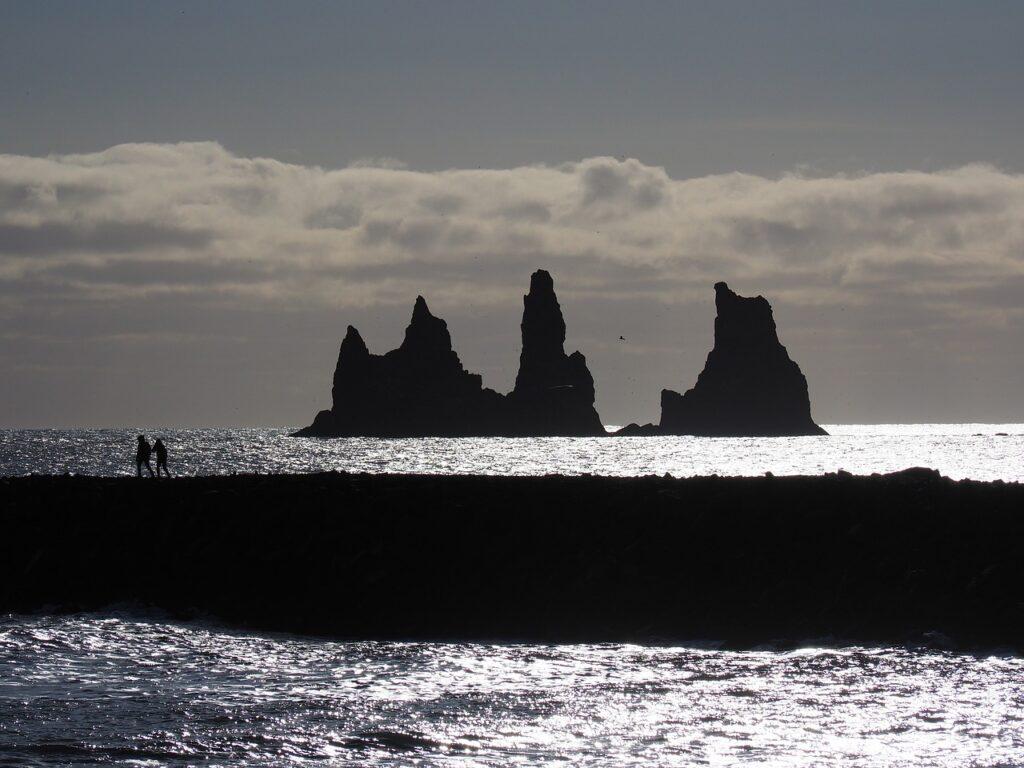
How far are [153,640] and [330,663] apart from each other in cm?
413

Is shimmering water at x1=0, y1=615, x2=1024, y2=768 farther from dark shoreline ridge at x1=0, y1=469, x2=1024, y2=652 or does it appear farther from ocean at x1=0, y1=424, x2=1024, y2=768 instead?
dark shoreline ridge at x1=0, y1=469, x2=1024, y2=652

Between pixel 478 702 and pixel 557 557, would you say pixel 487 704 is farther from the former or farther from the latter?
pixel 557 557

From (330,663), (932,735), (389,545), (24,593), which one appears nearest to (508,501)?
(389,545)

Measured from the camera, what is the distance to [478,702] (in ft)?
58.7

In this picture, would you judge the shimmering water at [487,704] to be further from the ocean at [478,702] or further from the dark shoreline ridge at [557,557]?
the dark shoreline ridge at [557,557]

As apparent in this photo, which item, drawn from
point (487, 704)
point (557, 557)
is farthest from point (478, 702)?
point (557, 557)

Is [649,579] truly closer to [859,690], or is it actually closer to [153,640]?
[859,690]

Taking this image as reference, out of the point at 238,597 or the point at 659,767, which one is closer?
the point at 659,767

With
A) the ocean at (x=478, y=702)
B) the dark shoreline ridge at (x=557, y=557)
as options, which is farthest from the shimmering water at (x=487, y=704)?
the dark shoreline ridge at (x=557, y=557)

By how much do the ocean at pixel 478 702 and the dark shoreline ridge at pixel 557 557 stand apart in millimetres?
1299

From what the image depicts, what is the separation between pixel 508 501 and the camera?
94.3 feet

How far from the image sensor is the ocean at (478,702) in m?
15.2

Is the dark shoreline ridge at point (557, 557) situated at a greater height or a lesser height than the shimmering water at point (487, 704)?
greater

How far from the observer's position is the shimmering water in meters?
15.2
